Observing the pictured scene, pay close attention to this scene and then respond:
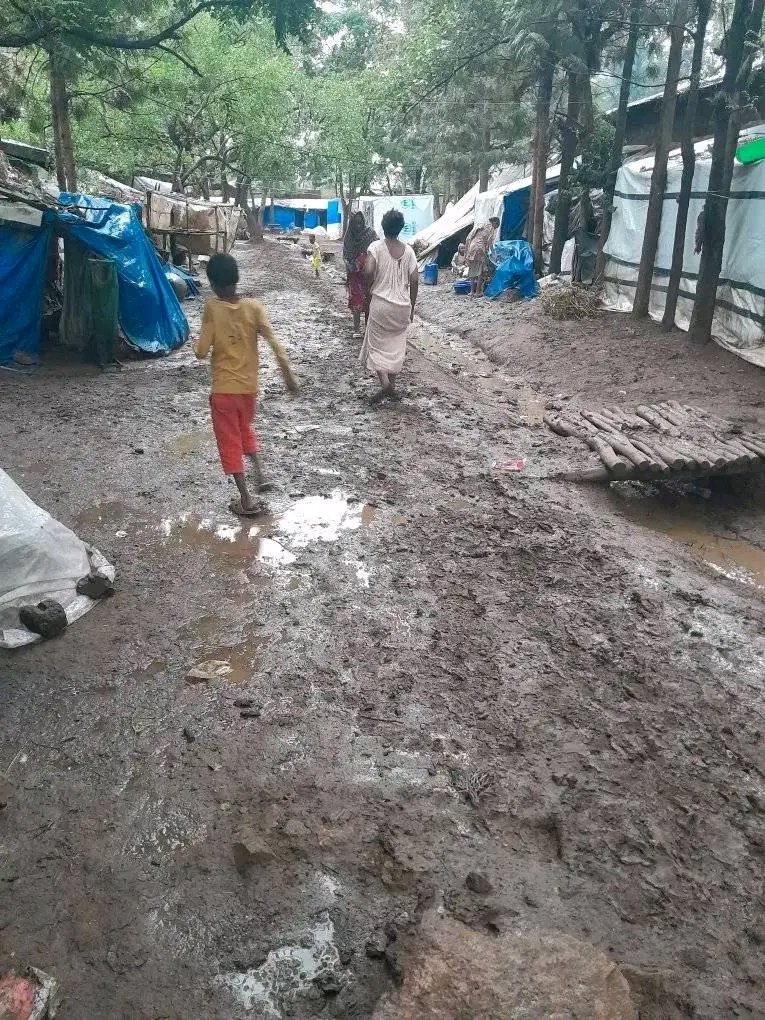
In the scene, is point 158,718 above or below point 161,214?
below

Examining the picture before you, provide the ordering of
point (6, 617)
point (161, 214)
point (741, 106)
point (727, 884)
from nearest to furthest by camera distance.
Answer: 1. point (727, 884)
2. point (6, 617)
3. point (741, 106)
4. point (161, 214)

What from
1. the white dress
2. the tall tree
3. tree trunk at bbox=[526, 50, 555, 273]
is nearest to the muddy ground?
the white dress

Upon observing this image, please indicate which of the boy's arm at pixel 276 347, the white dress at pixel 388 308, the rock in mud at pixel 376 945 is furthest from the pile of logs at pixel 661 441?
the rock in mud at pixel 376 945

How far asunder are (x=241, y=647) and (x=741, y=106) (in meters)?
7.97

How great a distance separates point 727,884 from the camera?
2080mm

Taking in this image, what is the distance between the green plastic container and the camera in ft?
24.6

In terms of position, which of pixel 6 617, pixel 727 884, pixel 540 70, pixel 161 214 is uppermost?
pixel 540 70

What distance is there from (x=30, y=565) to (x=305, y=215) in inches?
1963

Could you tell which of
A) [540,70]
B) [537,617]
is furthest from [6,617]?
[540,70]

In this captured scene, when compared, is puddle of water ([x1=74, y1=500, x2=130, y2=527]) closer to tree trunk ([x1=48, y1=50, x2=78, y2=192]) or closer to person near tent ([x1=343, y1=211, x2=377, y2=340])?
person near tent ([x1=343, y1=211, x2=377, y2=340])

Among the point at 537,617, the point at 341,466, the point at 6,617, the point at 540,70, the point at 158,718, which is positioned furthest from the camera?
the point at 540,70

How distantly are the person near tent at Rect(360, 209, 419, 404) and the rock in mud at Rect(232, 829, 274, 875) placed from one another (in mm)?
5271

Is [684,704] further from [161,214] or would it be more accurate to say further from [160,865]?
[161,214]

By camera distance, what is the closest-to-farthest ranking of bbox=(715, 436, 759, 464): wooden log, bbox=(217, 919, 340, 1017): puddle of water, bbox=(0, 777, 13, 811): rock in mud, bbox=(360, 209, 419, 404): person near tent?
bbox=(217, 919, 340, 1017): puddle of water → bbox=(0, 777, 13, 811): rock in mud → bbox=(715, 436, 759, 464): wooden log → bbox=(360, 209, 419, 404): person near tent
